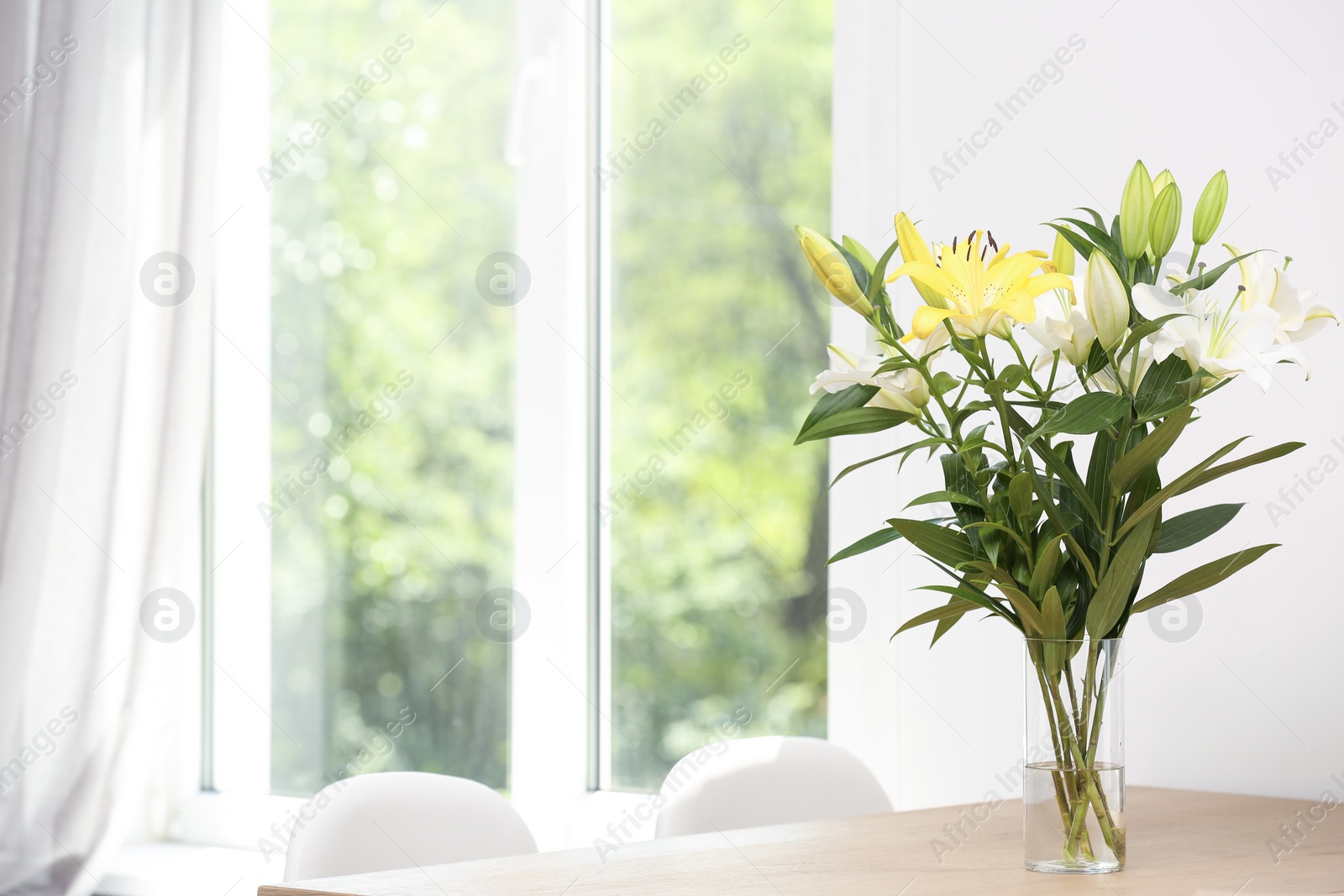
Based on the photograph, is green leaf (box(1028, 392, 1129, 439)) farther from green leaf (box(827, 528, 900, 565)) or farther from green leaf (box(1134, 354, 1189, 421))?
green leaf (box(827, 528, 900, 565))

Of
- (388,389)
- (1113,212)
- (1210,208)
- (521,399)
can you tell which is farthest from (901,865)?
(388,389)

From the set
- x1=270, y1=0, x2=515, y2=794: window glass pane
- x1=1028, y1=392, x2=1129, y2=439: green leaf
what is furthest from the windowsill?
x1=1028, y1=392, x2=1129, y2=439: green leaf

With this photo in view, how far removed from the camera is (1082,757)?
104 centimetres

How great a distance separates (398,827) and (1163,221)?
0.96m

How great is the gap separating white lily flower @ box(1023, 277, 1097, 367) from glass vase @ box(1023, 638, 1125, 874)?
0.80 feet

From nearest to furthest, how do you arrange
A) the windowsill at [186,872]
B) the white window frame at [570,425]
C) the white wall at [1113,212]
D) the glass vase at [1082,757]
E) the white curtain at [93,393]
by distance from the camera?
the glass vase at [1082,757] → the white wall at [1113,212] → the white window frame at [570,425] → the white curtain at [93,393] → the windowsill at [186,872]

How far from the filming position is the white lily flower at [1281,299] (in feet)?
3.28

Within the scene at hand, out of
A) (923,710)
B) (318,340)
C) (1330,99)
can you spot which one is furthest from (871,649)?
(318,340)

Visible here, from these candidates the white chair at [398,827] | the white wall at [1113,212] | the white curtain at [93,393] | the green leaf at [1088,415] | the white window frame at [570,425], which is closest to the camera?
the green leaf at [1088,415]

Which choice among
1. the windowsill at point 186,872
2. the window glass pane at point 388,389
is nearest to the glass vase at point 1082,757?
the window glass pane at point 388,389

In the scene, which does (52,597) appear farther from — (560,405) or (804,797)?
(804,797)

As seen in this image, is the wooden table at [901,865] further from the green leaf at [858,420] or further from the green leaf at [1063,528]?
the green leaf at [858,420]

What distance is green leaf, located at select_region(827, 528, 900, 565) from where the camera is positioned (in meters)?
1.05

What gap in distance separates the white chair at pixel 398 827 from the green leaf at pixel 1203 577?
700 mm
